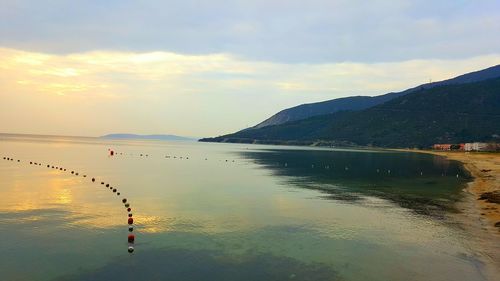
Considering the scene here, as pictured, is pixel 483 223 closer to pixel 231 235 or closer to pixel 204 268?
pixel 231 235

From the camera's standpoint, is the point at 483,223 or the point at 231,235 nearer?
the point at 231,235

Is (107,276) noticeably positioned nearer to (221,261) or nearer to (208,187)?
(221,261)

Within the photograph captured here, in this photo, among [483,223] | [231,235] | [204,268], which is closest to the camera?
[204,268]

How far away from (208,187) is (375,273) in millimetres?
42673

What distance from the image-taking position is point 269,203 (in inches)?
1983

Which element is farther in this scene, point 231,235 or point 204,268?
point 231,235

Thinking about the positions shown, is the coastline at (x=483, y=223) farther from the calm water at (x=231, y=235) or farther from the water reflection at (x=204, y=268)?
the water reflection at (x=204, y=268)

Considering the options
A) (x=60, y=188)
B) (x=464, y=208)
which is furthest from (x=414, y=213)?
(x=60, y=188)

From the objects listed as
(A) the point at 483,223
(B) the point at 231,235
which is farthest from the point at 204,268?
(A) the point at 483,223

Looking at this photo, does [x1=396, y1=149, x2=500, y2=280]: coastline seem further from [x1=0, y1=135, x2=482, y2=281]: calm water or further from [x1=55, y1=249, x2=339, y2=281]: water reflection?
[x1=55, y1=249, x2=339, y2=281]: water reflection

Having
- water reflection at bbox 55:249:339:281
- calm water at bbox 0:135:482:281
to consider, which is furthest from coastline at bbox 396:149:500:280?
water reflection at bbox 55:249:339:281

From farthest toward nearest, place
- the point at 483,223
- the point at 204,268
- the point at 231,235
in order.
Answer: the point at 483,223, the point at 231,235, the point at 204,268

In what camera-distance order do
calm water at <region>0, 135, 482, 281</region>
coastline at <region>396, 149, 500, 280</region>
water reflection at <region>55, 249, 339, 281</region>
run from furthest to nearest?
coastline at <region>396, 149, 500, 280</region> → calm water at <region>0, 135, 482, 281</region> → water reflection at <region>55, 249, 339, 281</region>

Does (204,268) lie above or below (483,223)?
below
